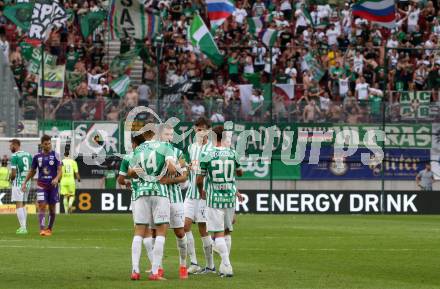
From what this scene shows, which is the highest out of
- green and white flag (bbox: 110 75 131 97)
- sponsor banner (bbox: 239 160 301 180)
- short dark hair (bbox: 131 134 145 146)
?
green and white flag (bbox: 110 75 131 97)

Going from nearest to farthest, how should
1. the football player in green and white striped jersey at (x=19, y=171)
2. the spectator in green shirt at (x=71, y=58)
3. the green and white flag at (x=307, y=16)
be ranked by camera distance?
the football player in green and white striped jersey at (x=19, y=171)
the spectator in green shirt at (x=71, y=58)
the green and white flag at (x=307, y=16)

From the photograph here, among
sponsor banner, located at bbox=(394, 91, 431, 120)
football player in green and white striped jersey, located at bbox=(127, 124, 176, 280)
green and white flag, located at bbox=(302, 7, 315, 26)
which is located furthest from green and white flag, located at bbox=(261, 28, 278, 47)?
football player in green and white striped jersey, located at bbox=(127, 124, 176, 280)

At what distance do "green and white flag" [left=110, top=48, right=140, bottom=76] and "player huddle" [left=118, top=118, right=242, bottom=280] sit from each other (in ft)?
79.1

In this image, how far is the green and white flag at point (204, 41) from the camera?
42875 mm

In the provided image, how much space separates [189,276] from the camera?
1764 cm

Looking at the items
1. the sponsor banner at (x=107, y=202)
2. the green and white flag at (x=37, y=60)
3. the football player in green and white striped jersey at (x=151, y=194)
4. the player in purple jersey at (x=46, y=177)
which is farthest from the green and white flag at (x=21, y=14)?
the football player in green and white striped jersey at (x=151, y=194)

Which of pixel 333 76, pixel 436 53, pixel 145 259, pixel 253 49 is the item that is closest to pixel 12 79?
pixel 253 49

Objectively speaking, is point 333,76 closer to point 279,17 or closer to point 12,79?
point 279,17

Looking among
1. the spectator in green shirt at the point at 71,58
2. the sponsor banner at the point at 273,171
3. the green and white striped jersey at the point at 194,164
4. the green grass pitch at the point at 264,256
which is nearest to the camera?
the green grass pitch at the point at 264,256

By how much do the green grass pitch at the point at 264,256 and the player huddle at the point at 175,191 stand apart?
479 mm

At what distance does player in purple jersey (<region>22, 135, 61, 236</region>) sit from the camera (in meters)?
28.3

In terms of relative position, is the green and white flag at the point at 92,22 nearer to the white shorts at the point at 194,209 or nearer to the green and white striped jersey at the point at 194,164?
the green and white striped jersey at the point at 194,164

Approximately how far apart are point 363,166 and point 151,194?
25688mm

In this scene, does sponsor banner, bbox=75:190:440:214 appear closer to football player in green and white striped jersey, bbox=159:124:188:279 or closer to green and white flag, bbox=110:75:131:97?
green and white flag, bbox=110:75:131:97
